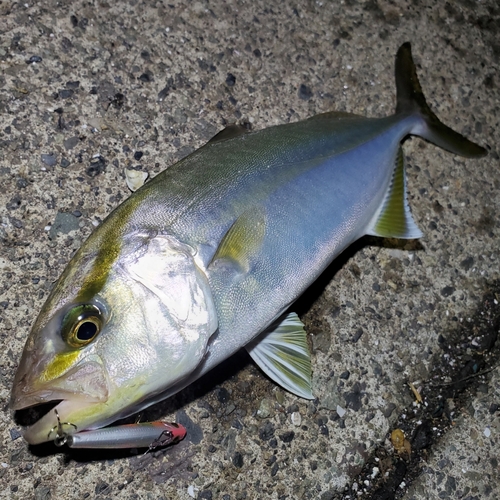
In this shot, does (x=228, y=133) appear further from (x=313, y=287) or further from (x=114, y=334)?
(x=114, y=334)

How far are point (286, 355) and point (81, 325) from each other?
802 millimetres

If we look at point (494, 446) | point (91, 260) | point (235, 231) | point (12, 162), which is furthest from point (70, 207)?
point (494, 446)

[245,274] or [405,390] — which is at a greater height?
[245,274]

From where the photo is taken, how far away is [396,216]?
7.23ft

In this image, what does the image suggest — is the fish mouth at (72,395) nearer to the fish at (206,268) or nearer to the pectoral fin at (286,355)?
the fish at (206,268)

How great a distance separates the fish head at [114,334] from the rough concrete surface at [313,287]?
1.47 ft

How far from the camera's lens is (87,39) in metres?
2.26

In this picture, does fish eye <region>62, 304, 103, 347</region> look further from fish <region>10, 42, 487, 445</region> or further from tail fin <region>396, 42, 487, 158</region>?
tail fin <region>396, 42, 487, 158</region>

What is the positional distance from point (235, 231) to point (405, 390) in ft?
3.57

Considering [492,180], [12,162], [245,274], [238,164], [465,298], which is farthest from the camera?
[492,180]

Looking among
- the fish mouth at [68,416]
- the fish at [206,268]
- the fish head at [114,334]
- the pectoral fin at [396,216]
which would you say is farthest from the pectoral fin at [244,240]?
the pectoral fin at [396,216]

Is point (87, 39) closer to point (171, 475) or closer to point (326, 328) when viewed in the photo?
point (326, 328)

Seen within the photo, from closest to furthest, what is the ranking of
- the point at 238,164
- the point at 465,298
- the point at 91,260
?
the point at 91,260
the point at 238,164
the point at 465,298

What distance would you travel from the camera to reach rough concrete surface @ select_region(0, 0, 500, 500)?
1912mm
